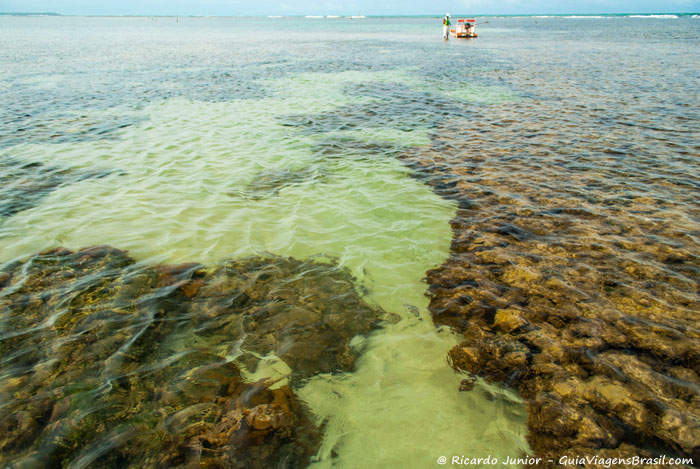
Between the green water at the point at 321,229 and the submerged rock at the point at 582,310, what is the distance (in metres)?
0.43

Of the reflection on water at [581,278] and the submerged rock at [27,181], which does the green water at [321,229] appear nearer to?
the submerged rock at [27,181]

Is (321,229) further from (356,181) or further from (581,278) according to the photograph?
(581,278)

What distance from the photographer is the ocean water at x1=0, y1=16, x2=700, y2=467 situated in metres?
4.03

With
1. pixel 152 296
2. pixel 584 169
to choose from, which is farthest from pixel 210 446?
pixel 584 169

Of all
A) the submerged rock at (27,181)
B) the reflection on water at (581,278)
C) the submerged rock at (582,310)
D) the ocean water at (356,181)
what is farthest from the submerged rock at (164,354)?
the submerged rock at (27,181)

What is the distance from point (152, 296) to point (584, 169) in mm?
11282

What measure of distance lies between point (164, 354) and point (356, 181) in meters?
7.01

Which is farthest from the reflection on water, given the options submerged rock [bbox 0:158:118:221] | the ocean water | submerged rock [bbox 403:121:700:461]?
submerged rock [bbox 0:158:118:221]

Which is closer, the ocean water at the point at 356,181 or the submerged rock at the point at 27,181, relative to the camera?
the ocean water at the point at 356,181

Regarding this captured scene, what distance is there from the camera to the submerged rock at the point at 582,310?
3.63 m

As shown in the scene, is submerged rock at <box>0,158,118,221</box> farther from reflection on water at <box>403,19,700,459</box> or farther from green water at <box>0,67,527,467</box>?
reflection on water at <box>403,19,700,459</box>

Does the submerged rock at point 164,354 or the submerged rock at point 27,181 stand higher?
the submerged rock at point 27,181

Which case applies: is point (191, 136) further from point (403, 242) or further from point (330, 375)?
point (330, 375)

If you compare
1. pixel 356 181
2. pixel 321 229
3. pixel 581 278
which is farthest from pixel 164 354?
pixel 356 181
